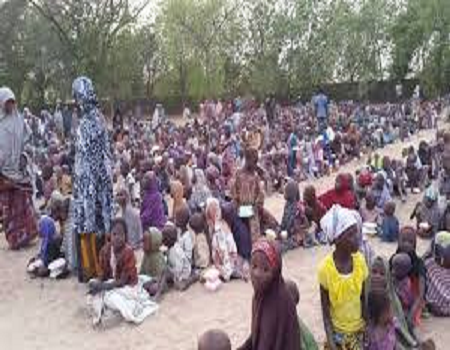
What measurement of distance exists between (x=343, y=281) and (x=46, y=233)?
15.2 ft

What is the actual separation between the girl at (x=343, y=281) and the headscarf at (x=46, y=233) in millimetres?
4422

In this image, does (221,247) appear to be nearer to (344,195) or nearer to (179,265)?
(179,265)

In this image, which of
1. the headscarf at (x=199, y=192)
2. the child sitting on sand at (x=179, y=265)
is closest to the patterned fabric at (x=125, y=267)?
the child sitting on sand at (x=179, y=265)

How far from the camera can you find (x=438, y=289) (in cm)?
697

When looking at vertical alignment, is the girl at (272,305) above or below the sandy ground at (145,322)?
above

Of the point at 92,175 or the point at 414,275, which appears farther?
the point at 92,175

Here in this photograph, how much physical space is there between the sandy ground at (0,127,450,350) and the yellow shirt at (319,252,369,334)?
1.57m

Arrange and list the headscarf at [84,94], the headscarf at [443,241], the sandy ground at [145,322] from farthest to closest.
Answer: the headscarf at [84,94], the headscarf at [443,241], the sandy ground at [145,322]

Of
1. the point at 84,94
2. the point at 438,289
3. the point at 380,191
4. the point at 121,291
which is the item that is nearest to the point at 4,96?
the point at 84,94

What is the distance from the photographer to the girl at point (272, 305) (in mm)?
3920

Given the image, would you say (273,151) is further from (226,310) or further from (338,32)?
(338,32)

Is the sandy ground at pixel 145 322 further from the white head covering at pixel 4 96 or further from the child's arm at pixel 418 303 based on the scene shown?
the white head covering at pixel 4 96

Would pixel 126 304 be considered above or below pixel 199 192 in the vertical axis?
below

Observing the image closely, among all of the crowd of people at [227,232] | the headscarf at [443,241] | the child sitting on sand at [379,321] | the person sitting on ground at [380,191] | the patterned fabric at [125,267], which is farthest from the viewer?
the person sitting on ground at [380,191]
